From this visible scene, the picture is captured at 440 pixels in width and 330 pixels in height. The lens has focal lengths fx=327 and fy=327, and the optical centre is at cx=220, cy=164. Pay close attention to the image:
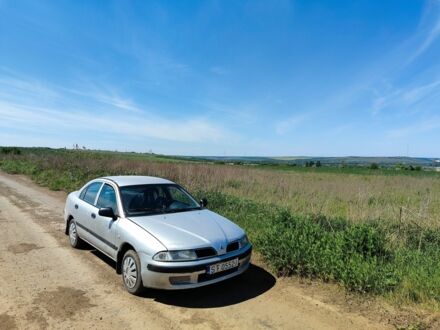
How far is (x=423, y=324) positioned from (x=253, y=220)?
4288 millimetres

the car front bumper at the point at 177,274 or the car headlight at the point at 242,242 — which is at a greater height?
the car headlight at the point at 242,242

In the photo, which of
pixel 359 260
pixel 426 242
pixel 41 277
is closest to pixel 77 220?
pixel 41 277

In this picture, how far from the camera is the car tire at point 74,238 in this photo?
20.9ft

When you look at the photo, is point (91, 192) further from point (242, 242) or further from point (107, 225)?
point (242, 242)

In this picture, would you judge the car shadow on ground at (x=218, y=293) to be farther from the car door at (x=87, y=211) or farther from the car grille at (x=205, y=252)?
the car door at (x=87, y=211)

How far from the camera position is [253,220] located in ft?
25.0

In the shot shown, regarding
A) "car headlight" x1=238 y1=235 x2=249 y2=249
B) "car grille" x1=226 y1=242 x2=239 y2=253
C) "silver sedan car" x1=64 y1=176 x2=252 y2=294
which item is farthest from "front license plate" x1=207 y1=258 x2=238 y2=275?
"car headlight" x1=238 y1=235 x2=249 y2=249

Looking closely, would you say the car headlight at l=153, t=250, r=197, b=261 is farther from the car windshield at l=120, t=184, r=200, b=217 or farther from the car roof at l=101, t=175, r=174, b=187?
the car roof at l=101, t=175, r=174, b=187

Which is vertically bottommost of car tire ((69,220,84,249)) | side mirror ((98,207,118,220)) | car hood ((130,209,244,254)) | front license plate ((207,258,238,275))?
car tire ((69,220,84,249))

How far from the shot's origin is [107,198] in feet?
18.5

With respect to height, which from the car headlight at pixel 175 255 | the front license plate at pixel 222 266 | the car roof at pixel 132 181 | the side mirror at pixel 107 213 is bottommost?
the front license plate at pixel 222 266

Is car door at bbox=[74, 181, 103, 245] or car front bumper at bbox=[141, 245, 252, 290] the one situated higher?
car door at bbox=[74, 181, 103, 245]

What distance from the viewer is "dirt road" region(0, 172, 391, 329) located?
12.1 feet

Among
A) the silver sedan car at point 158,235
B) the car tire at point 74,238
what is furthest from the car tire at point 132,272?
the car tire at point 74,238
